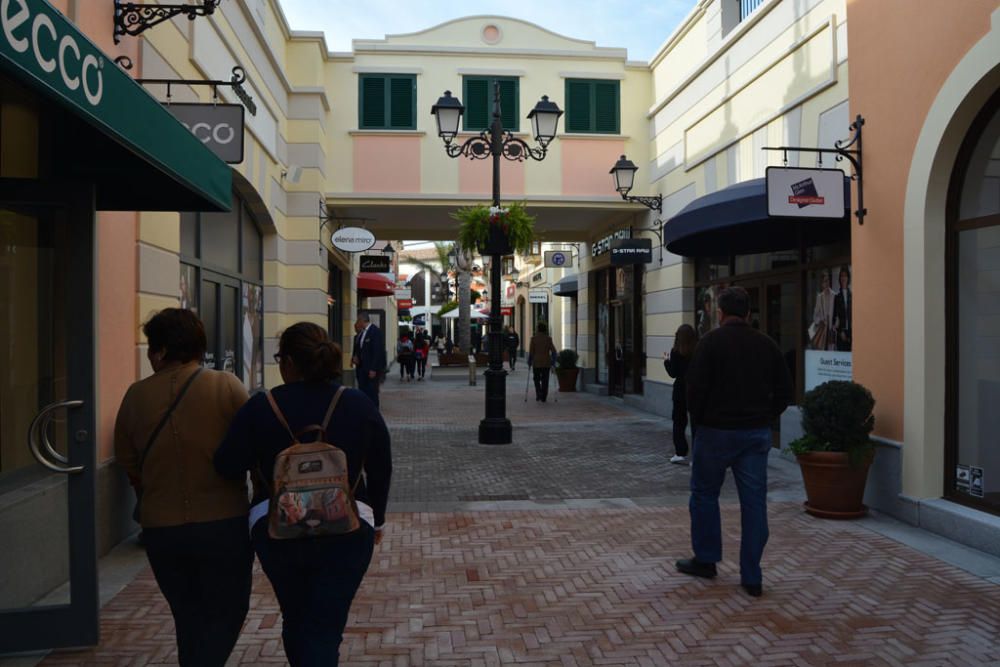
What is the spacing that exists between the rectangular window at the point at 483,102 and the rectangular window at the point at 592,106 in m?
1.04

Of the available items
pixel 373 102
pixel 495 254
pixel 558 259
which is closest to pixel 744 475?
pixel 495 254

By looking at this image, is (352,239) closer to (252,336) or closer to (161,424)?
(252,336)

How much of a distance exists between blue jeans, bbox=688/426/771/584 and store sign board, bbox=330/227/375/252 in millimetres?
10147

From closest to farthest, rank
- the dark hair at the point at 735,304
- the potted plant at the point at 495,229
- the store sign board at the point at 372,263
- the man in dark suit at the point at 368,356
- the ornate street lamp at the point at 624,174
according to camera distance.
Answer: the dark hair at the point at 735,304, the potted plant at the point at 495,229, the man in dark suit at the point at 368,356, the ornate street lamp at the point at 624,174, the store sign board at the point at 372,263

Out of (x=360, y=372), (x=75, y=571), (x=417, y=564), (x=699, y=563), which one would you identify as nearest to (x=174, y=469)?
(x=75, y=571)

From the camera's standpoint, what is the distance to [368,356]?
1062 cm

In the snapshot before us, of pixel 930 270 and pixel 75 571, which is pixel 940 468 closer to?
pixel 930 270

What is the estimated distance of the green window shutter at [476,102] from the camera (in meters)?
14.6

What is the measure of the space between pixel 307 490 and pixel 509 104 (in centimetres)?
1295

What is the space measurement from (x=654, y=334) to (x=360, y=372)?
5.70 m

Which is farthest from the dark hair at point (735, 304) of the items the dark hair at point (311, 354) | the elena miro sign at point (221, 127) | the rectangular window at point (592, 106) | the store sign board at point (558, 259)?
the store sign board at point (558, 259)

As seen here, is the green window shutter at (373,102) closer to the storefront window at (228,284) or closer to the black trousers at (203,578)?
the storefront window at (228,284)

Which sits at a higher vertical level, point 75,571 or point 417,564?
point 75,571

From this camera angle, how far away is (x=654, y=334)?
13945 millimetres
